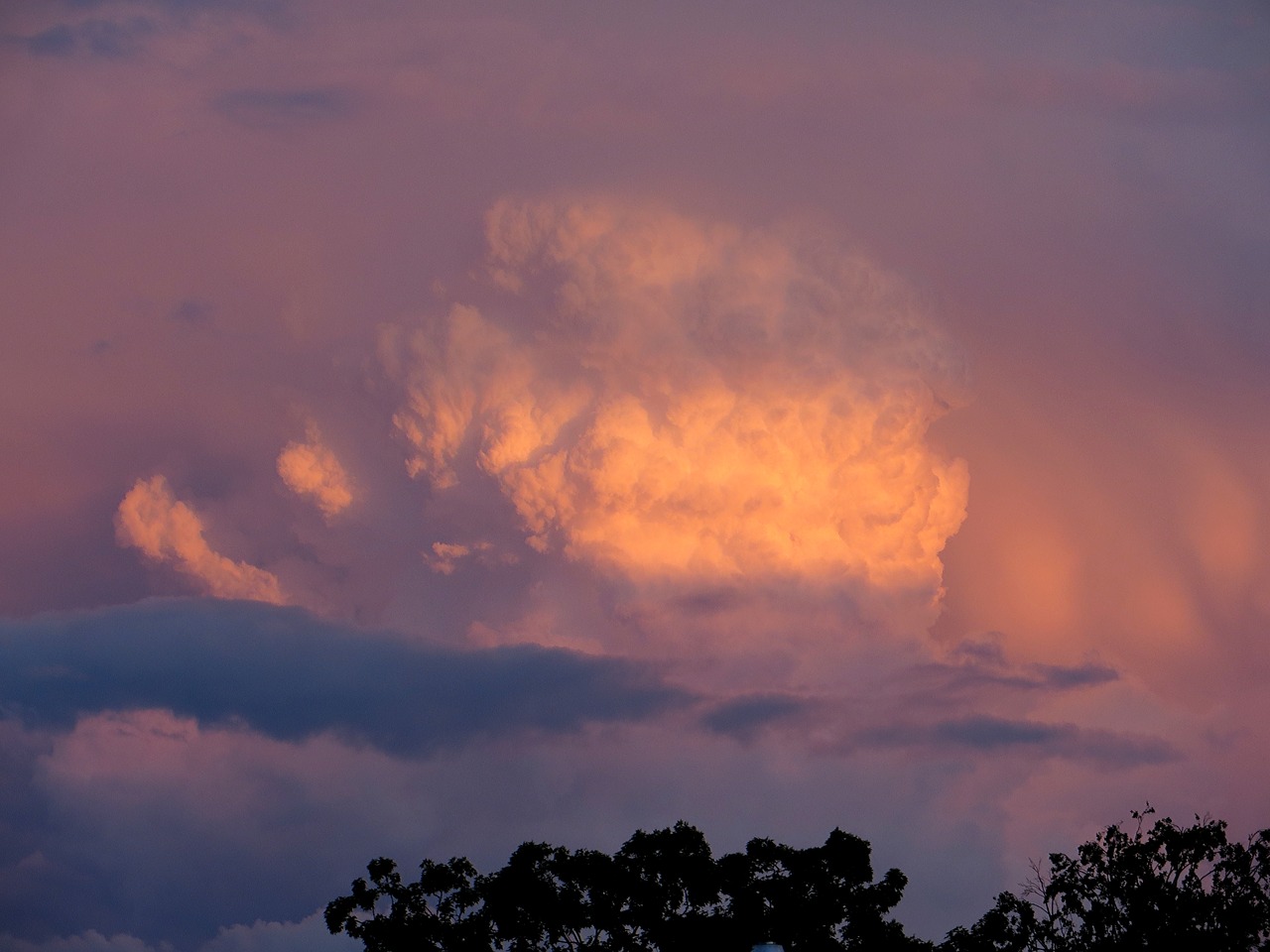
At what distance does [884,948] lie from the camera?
88.2 m

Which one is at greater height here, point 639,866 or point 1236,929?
point 639,866

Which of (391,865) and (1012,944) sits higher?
(391,865)


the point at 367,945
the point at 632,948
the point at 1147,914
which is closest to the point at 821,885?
the point at 632,948

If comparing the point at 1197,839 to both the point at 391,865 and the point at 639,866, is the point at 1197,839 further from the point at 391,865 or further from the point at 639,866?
the point at 391,865

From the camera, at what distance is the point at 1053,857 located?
275 feet

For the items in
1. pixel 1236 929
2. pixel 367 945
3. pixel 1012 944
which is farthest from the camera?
pixel 367 945

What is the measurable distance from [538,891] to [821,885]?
13.8 m

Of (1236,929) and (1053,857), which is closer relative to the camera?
(1236,929)

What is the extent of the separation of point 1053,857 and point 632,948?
20486mm

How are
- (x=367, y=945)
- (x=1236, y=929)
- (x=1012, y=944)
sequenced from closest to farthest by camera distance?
(x=1236, y=929) < (x=1012, y=944) < (x=367, y=945)

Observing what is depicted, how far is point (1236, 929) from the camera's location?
7838 centimetres

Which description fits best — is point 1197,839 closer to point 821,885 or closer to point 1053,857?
point 1053,857

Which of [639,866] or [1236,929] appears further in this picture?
[639,866]

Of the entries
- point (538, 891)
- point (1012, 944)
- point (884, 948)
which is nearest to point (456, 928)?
point (538, 891)
